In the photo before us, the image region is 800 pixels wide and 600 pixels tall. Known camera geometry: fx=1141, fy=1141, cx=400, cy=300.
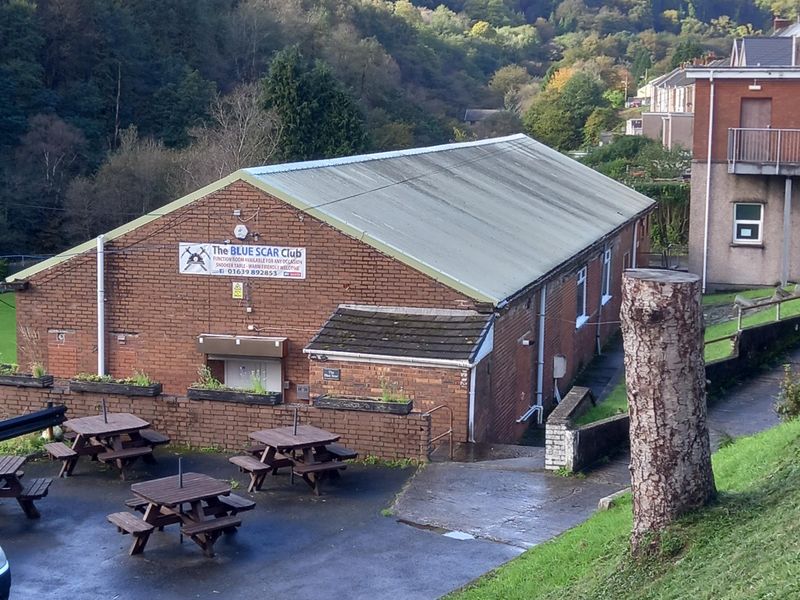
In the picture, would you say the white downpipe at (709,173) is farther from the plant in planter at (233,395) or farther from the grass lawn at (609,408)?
the plant in planter at (233,395)

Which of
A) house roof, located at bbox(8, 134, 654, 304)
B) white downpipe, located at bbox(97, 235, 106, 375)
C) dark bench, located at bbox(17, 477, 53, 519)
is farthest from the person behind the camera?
white downpipe, located at bbox(97, 235, 106, 375)

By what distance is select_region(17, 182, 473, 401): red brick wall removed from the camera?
18.5m

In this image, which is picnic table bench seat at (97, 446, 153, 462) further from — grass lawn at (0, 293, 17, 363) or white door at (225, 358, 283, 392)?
grass lawn at (0, 293, 17, 363)

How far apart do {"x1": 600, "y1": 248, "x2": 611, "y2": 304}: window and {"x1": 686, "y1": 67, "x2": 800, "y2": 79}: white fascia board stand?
750 cm

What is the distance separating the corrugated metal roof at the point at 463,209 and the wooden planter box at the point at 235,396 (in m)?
3.61

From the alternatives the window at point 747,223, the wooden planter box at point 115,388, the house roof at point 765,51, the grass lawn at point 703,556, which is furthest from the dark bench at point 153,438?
the house roof at point 765,51

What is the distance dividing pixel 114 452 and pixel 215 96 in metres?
50.9

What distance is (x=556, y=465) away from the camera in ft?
48.1

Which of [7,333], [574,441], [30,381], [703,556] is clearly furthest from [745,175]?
[703,556]

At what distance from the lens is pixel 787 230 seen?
33938mm

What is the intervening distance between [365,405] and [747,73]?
2267cm

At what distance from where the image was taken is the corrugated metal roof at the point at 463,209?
1881 centimetres

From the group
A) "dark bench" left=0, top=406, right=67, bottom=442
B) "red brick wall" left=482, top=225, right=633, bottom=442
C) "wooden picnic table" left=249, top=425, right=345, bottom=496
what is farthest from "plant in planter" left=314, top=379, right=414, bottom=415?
"dark bench" left=0, top=406, right=67, bottom=442

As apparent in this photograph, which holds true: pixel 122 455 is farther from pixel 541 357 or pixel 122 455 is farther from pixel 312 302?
pixel 541 357
